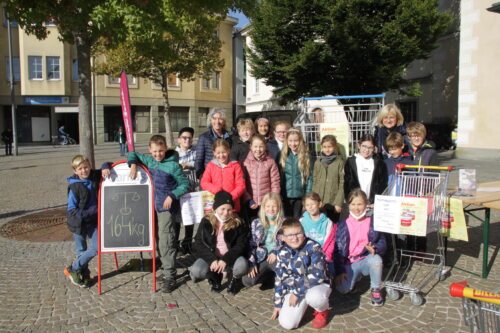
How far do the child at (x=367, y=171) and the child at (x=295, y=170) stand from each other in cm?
51

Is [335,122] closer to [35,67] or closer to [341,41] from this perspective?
[341,41]

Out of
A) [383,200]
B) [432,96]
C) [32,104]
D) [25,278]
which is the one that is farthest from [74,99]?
[383,200]

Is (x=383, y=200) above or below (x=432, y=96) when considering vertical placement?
below

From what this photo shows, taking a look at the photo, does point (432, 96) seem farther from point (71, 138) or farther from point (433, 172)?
point (71, 138)

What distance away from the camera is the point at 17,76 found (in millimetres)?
33625

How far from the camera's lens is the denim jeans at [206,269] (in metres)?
4.47

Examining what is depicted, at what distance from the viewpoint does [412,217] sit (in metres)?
4.17

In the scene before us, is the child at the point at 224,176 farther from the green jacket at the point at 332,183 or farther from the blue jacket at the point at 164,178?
the green jacket at the point at 332,183

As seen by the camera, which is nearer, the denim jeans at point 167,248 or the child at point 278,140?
the denim jeans at point 167,248

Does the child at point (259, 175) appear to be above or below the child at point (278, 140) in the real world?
below

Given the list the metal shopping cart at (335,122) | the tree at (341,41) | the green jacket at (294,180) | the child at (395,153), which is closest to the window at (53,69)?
the tree at (341,41)

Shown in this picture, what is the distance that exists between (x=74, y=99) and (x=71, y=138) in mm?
3419

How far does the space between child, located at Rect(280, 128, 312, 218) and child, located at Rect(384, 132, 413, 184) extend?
39.6 inches

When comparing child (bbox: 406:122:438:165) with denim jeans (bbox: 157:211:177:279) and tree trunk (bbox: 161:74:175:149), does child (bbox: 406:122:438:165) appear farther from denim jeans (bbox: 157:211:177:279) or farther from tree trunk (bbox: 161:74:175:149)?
tree trunk (bbox: 161:74:175:149)
